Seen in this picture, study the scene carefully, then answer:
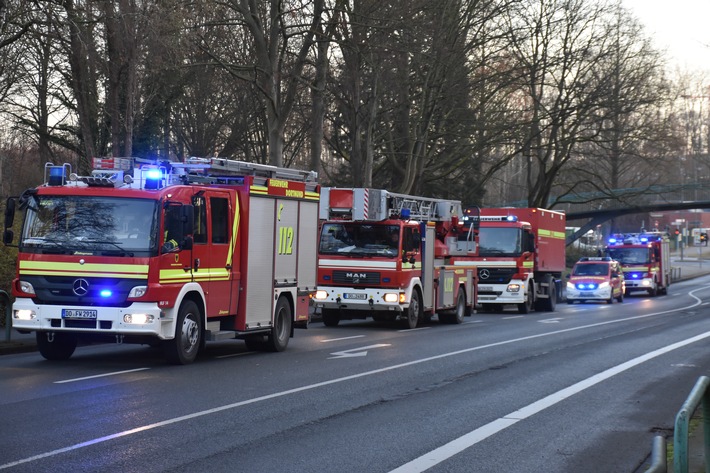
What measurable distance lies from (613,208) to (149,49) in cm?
5836

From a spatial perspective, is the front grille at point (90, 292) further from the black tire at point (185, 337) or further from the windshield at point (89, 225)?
the black tire at point (185, 337)

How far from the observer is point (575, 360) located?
17312 millimetres

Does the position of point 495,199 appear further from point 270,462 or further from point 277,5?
point 270,462

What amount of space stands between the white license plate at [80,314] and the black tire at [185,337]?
3.82 ft

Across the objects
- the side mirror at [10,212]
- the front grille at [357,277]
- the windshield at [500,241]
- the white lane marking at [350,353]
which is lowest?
the white lane marking at [350,353]

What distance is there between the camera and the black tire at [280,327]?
57.2 feet

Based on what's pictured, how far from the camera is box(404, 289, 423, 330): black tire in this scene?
24.9 meters

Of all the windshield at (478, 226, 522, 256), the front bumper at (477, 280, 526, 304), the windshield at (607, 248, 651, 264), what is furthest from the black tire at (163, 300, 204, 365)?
the windshield at (607, 248, 651, 264)

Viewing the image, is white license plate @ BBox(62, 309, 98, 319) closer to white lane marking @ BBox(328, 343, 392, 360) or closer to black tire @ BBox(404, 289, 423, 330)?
white lane marking @ BBox(328, 343, 392, 360)

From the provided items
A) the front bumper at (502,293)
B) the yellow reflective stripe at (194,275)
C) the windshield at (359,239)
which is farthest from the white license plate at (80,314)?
the front bumper at (502,293)

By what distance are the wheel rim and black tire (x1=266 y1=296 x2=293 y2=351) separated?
7.91 feet

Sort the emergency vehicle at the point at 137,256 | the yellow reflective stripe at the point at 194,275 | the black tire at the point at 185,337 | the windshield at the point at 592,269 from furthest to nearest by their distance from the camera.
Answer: the windshield at the point at 592,269, the black tire at the point at 185,337, the yellow reflective stripe at the point at 194,275, the emergency vehicle at the point at 137,256

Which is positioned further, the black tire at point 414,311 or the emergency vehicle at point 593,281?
the emergency vehicle at point 593,281

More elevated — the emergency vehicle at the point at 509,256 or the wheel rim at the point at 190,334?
the emergency vehicle at the point at 509,256
